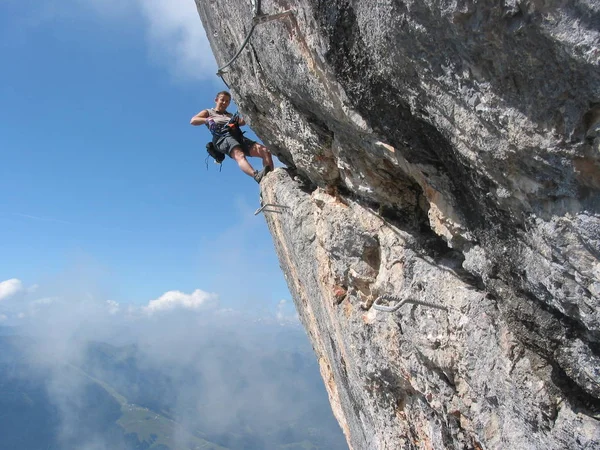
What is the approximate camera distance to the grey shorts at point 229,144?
11211 millimetres

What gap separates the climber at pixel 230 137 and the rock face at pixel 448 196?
2.22 metres

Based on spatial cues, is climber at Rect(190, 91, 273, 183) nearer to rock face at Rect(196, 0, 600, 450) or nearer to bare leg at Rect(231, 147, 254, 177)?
bare leg at Rect(231, 147, 254, 177)

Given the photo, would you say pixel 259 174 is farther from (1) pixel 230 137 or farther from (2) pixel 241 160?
(1) pixel 230 137

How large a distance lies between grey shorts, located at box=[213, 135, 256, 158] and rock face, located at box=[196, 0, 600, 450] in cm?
234

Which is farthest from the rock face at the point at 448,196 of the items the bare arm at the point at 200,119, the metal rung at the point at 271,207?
the bare arm at the point at 200,119

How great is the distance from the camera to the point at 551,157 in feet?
10.9

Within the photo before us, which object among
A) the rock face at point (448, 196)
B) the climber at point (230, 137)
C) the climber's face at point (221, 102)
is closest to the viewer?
the rock face at point (448, 196)

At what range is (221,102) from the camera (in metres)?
11.5

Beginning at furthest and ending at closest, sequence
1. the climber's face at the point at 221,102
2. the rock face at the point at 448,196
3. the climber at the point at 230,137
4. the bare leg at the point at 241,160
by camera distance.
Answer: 1. the climber's face at the point at 221,102
2. the bare leg at the point at 241,160
3. the climber at the point at 230,137
4. the rock face at the point at 448,196

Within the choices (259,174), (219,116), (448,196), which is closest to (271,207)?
(259,174)

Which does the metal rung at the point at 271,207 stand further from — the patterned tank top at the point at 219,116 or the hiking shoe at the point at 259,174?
the patterned tank top at the point at 219,116

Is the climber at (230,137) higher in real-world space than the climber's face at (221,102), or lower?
lower

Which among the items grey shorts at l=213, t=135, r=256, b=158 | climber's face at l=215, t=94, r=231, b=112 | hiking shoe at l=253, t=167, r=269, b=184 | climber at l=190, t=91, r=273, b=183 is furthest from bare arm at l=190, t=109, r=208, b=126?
hiking shoe at l=253, t=167, r=269, b=184

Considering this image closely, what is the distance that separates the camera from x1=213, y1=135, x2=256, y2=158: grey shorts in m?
11.2
